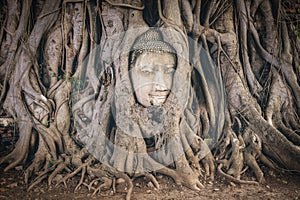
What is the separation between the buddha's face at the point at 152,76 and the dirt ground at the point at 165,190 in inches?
38.4

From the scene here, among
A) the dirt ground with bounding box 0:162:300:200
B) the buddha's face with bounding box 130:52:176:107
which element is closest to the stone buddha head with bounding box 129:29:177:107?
the buddha's face with bounding box 130:52:176:107

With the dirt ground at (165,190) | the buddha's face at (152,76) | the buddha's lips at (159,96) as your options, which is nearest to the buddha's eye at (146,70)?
the buddha's face at (152,76)

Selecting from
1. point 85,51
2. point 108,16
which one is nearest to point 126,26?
point 108,16

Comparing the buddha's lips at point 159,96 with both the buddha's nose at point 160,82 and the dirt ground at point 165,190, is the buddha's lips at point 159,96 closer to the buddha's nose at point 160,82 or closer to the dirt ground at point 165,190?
the buddha's nose at point 160,82

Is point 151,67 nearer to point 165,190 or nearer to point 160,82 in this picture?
point 160,82

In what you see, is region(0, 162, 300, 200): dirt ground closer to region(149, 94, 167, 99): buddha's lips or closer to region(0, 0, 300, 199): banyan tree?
region(0, 0, 300, 199): banyan tree

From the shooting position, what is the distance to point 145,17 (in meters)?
3.36

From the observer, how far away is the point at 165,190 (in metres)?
2.66

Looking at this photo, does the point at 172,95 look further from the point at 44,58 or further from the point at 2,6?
the point at 2,6

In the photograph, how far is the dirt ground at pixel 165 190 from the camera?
251 centimetres

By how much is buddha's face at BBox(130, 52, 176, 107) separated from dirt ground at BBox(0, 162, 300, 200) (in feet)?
3.20

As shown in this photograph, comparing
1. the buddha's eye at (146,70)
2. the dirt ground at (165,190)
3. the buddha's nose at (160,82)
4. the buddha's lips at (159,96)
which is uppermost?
the buddha's eye at (146,70)

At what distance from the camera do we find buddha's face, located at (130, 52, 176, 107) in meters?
3.04

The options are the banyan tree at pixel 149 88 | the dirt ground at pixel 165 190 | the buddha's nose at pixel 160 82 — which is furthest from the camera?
the buddha's nose at pixel 160 82
